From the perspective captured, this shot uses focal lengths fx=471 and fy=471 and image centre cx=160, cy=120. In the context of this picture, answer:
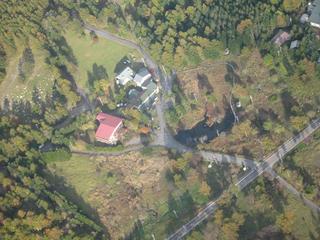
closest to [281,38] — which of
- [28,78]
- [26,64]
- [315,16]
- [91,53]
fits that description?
[315,16]

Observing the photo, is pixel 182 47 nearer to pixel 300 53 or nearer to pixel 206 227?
pixel 300 53

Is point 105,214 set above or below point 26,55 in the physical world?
below

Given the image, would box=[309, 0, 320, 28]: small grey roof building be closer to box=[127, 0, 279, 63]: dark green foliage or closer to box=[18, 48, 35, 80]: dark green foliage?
box=[127, 0, 279, 63]: dark green foliage

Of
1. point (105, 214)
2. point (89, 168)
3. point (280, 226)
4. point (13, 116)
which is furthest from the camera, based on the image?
point (13, 116)

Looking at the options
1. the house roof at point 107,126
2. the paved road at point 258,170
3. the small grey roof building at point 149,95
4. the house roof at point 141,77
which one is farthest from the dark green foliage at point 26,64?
the paved road at point 258,170

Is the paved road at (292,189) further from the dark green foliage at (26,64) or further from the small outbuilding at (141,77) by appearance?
the dark green foliage at (26,64)

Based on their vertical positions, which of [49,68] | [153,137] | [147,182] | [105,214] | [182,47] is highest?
[182,47]

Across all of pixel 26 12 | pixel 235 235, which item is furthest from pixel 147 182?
pixel 26 12
